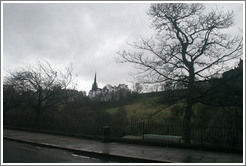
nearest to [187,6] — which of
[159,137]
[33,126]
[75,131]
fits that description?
[159,137]

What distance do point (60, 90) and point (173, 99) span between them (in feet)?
42.0

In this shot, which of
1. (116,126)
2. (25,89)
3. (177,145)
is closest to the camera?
(177,145)

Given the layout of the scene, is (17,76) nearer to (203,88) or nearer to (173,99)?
(173,99)

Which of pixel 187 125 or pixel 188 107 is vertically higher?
pixel 188 107

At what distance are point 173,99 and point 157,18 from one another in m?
5.67

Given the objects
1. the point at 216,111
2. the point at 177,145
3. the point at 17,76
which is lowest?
the point at 177,145

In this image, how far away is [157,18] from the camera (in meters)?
15.9

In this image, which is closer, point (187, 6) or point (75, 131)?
point (187, 6)

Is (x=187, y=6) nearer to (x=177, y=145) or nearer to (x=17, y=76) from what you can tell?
(x=177, y=145)

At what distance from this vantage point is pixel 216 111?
16.2 m

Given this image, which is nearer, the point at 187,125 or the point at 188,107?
the point at 187,125

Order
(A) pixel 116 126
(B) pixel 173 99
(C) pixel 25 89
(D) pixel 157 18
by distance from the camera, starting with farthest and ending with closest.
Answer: (C) pixel 25 89 → (A) pixel 116 126 → (D) pixel 157 18 → (B) pixel 173 99

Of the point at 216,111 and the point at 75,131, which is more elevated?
the point at 216,111

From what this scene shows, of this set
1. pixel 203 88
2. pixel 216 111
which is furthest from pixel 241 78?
pixel 216 111
